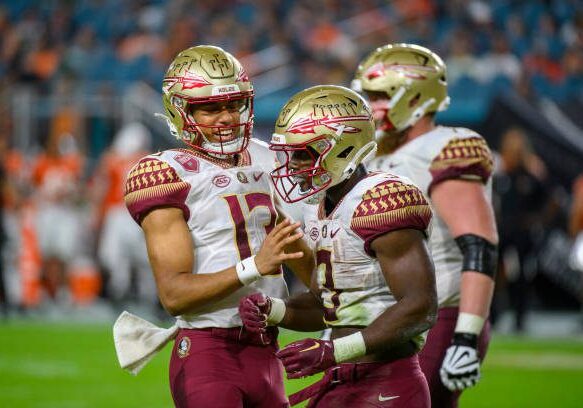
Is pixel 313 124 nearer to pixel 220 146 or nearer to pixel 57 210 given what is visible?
pixel 220 146

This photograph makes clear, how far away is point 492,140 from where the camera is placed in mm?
11844

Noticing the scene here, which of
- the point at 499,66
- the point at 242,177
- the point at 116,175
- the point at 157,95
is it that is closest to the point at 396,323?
the point at 242,177

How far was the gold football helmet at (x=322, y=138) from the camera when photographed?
10.7 feet

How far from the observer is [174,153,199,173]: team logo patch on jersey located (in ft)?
11.3

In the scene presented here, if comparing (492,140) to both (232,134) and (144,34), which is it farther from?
(232,134)

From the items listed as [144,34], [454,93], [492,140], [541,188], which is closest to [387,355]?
[541,188]

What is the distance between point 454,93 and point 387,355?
10026 millimetres

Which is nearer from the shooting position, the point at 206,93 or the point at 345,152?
the point at 345,152

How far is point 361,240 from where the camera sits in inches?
124

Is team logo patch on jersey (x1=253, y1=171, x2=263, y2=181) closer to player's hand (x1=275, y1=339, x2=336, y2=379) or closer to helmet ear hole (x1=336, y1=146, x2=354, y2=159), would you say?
helmet ear hole (x1=336, y1=146, x2=354, y2=159)

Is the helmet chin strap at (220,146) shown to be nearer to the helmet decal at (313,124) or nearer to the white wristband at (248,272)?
the helmet decal at (313,124)

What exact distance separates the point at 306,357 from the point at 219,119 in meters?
0.94

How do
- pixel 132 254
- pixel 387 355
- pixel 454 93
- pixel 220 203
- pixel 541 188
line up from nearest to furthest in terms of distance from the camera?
pixel 387 355 < pixel 220 203 < pixel 541 188 < pixel 132 254 < pixel 454 93

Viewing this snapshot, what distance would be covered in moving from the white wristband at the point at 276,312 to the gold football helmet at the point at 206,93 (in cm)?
52
